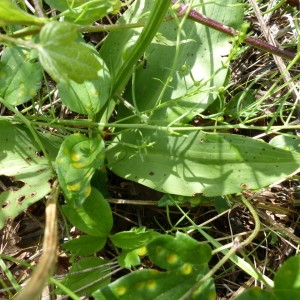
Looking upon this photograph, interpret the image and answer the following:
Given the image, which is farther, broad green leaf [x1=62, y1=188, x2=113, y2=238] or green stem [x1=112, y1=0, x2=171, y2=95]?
broad green leaf [x1=62, y1=188, x2=113, y2=238]

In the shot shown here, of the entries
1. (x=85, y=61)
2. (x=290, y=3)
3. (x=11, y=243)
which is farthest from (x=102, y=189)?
(x=290, y=3)

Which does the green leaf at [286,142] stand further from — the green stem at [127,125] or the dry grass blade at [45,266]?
the dry grass blade at [45,266]

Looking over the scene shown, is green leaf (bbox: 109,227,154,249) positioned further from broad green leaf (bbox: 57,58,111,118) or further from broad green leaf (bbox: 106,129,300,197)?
broad green leaf (bbox: 57,58,111,118)

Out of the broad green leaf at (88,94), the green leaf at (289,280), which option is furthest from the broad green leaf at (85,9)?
the green leaf at (289,280)

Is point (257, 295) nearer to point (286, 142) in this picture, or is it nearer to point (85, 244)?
point (85, 244)

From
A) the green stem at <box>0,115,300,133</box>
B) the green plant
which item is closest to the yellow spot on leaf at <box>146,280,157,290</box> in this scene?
the green plant

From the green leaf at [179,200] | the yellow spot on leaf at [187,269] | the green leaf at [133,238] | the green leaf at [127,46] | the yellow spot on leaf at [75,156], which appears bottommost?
the green leaf at [133,238]

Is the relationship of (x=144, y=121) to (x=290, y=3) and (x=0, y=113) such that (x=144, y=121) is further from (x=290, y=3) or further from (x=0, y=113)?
(x=290, y=3)

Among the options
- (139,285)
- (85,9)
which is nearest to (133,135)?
(85,9)
